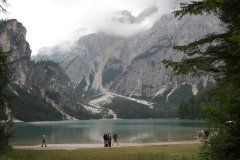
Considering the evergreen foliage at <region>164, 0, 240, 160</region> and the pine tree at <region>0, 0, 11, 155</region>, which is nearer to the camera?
the evergreen foliage at <region>164, 0, 240, 160</region>

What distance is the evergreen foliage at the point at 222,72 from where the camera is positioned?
15922mm

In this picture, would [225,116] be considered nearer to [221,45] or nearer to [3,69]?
[221,45]

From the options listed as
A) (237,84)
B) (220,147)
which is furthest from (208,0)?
(220,147)

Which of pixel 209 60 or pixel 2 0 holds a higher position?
pixel 2 0

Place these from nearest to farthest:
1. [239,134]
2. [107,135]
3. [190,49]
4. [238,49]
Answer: [238,49], [239,134], [190,49], [107,135]

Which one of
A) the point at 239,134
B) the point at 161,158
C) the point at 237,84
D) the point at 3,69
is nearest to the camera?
the point at 237,84

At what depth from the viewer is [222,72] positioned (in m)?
17.2

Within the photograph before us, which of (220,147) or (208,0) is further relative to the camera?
(220,147)

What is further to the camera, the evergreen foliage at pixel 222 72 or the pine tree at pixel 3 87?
the pine tree at pixel 3 87

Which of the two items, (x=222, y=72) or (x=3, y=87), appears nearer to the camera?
(x=222, y=72)

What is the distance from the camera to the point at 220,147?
658 inches

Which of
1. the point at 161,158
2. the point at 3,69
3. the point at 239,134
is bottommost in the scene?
the point at 161,158

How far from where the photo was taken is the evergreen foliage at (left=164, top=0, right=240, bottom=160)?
15922 millimetres

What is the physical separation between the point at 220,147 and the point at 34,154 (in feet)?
80.5
